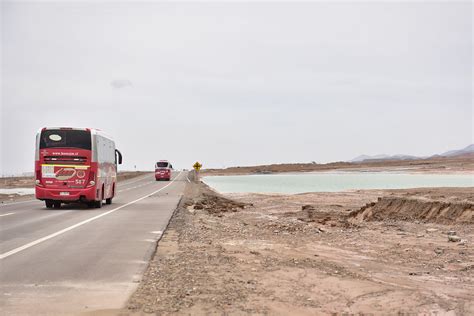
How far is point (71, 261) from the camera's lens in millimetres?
9516

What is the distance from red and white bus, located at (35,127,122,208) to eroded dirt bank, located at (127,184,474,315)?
225 inches

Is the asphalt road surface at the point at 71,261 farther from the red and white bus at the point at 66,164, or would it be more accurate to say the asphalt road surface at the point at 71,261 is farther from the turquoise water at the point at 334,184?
the turquoise water at the point at 334,184

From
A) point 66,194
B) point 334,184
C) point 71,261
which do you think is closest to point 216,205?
point 66,194

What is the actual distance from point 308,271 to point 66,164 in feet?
49.6

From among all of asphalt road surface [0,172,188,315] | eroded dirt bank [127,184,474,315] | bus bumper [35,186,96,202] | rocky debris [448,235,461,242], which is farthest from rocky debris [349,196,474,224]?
bus bumper [35,186,96,202]

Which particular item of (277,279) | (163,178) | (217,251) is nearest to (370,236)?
(217,251)

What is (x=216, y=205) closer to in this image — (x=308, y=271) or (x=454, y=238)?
(x=454, y=238)

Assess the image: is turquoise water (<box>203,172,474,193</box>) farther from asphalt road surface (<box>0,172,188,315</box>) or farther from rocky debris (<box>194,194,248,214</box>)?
asphalt road surface (<box>0,172,188,315</box>)

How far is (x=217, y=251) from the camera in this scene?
11203 mm

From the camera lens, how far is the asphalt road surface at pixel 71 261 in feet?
21.6

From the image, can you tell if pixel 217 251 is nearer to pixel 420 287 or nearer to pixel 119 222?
pixel 420 287

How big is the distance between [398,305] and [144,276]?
4.00 meters

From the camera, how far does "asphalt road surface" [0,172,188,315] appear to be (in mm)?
6594

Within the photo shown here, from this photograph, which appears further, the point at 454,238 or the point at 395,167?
the point at 395,167
